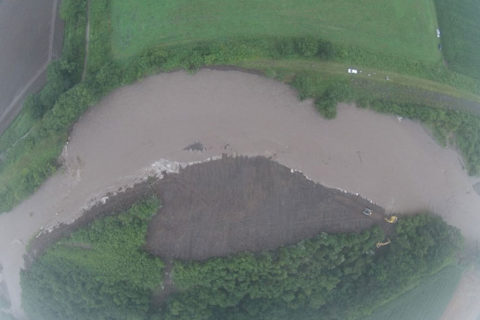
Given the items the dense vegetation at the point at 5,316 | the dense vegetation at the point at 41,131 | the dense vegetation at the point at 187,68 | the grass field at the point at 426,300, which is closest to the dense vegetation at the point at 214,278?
the grass field at the point at 426,300

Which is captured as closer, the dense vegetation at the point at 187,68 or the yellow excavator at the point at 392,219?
the dense vegetation at the point at 187,68

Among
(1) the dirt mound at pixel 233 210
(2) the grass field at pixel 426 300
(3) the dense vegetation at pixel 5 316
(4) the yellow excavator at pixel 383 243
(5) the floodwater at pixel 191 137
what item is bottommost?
(2) the grass field at pixel 426 300

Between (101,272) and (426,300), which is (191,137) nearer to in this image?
(101,272)

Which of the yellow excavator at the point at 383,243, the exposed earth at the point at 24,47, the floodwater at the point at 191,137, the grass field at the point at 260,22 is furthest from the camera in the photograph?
the exposed earth at the point at 24,47

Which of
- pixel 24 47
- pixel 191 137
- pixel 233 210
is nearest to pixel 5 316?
pixel 233 210

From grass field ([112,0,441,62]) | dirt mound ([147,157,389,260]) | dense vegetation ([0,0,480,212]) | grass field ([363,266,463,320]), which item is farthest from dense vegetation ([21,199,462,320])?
grass field ([112,0,441,62])

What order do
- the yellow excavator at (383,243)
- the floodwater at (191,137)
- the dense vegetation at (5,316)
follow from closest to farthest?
the floodwater at (191,137), the yellow excavator at (383,243), the dense vegetation at (5,316)

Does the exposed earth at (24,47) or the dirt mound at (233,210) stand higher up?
the exposed earth at (24,47)

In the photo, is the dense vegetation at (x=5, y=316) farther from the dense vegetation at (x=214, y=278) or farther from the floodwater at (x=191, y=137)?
the floodwater at (x=191, y=137)
